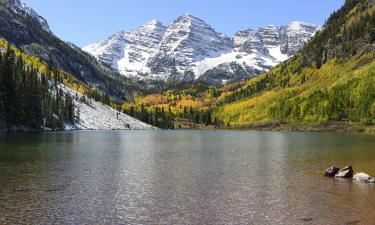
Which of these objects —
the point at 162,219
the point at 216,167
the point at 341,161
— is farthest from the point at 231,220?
the point at 341,161

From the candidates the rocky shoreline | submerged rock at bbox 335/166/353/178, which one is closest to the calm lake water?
the rocky shoreline

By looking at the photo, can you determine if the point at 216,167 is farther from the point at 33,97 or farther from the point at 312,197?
the point at 33,97

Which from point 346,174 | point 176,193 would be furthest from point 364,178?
point 176,193

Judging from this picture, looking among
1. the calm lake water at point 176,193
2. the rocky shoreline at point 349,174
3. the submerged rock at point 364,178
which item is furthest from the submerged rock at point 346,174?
the calm lake water at point 176,193

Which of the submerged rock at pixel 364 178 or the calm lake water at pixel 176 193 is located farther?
the submerged rock at pixel 364 178

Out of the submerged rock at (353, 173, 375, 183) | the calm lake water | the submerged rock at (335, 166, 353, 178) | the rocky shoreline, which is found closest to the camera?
the calm lake water

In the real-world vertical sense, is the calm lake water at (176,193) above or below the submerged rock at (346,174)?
below

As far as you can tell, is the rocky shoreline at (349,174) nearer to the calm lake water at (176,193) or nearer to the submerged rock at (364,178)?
the submerged rock at (364,178)

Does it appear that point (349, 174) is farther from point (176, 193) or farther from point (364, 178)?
point (176, 193)

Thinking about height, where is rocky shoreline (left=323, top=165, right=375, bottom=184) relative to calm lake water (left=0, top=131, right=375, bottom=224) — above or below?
above

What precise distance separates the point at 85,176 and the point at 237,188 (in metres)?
19.8

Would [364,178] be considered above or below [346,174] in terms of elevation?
below

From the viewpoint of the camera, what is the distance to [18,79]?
189 metres

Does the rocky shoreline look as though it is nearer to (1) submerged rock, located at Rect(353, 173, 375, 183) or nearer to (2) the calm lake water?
(1) submerged rock, located at Rect(353, 173, 375, 183)
